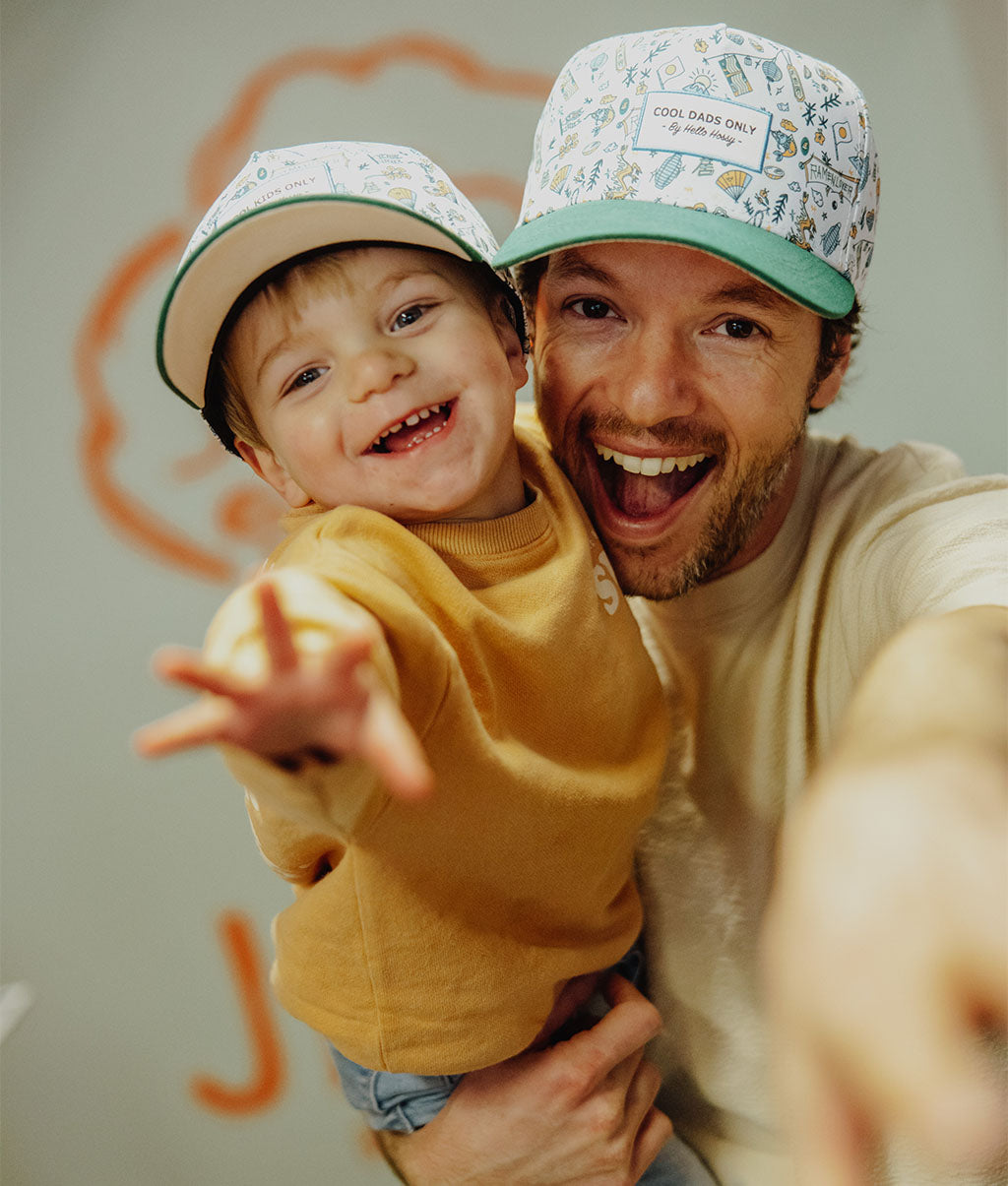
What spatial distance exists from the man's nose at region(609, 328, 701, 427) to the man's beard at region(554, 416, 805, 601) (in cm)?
5

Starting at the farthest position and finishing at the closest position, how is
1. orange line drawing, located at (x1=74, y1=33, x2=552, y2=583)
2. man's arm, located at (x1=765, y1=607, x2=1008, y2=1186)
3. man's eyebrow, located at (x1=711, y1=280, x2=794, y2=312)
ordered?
orange line drawing, located at (x1=74, y1=33, x2=552, y2=583)
man's eyebrow, located at (x1=711, y1=280, x2=794, y2=312)
man's arm, located at (x1=765, y1=607, x2=1008, y2=1186)

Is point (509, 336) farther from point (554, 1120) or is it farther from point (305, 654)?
point (554, 1120)

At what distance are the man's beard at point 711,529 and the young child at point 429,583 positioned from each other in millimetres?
87

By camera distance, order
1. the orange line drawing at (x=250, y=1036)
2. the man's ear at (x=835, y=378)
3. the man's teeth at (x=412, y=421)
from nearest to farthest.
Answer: the man's teeth at (x=412, y=421), the man's ear at (x=835, y=378), the orange line drawing at (x=250, y=1036)

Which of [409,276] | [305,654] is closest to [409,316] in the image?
[409,276]

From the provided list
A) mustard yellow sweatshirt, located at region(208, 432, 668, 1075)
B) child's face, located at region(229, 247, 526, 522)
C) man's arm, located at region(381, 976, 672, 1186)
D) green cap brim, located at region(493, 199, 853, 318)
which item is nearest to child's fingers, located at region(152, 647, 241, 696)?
mustard yellow sweatshirt, located at region(208, 432, 668, 1075)

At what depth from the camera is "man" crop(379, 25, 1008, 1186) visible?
2.33 ft

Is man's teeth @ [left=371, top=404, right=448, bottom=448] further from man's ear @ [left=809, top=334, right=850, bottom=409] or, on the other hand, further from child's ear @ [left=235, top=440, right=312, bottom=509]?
man's ear @ [left=809, top=334, right=850, bottom=409]

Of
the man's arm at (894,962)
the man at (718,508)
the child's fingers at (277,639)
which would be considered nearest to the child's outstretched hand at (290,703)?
the child's fingers at (277,639)

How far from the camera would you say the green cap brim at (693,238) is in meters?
0.69

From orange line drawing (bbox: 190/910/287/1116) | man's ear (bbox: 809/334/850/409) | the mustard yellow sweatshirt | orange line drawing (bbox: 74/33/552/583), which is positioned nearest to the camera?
the mustard yellow sweatshirt

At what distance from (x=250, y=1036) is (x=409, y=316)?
1.26 meters

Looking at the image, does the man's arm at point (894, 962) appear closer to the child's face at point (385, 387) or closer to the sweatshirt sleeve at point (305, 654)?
the sweatshirt sleeve at point (305, 654)

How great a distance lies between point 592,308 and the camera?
807mm
